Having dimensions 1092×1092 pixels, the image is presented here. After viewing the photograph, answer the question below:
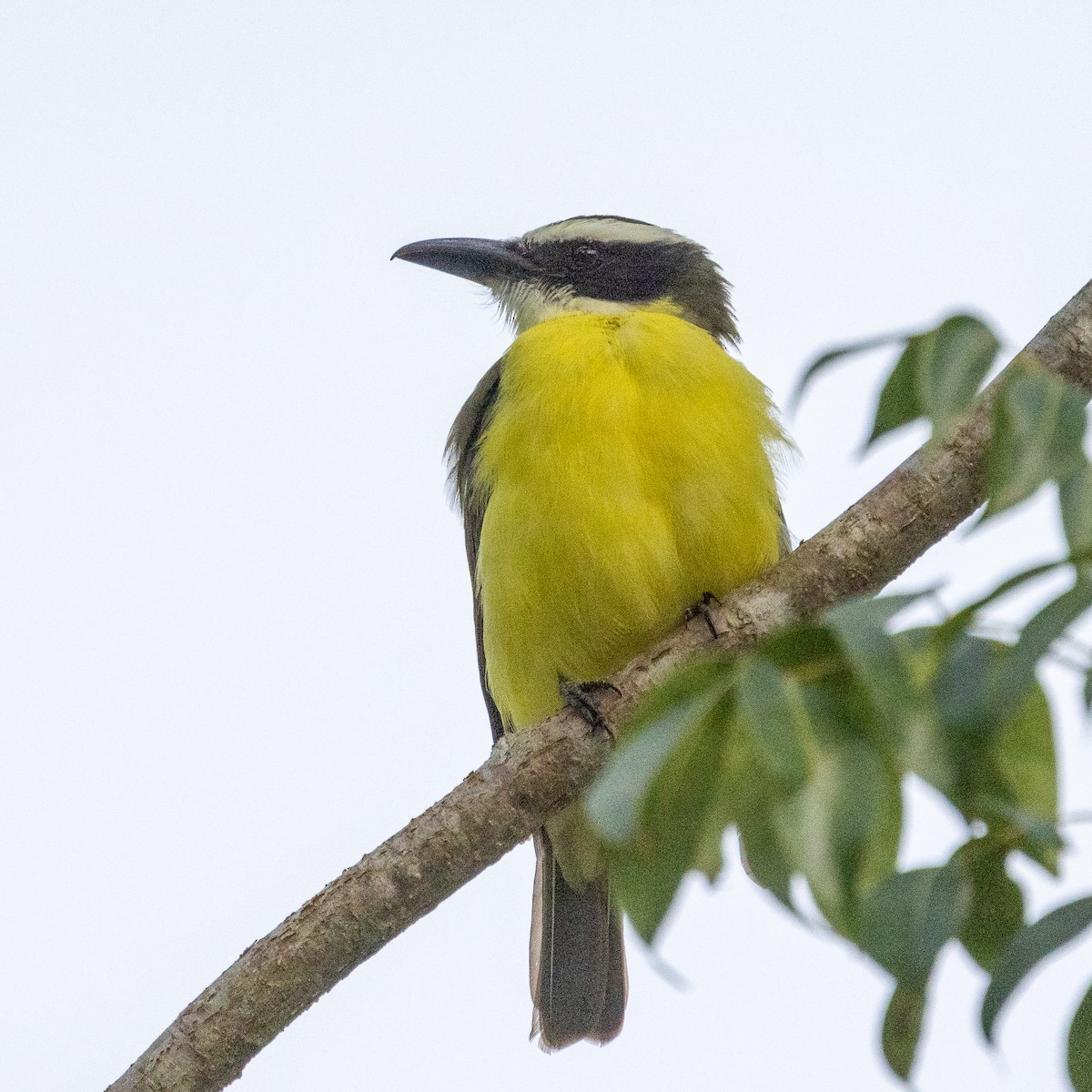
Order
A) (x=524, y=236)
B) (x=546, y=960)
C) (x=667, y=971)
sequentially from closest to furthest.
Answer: (x=667, y=971) < (x=546, y=960) < (x=524, y=236)

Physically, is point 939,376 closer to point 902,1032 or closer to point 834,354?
point 834,354

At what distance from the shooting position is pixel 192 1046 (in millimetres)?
3275


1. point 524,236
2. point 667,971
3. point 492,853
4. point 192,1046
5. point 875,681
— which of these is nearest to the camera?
point 875,681

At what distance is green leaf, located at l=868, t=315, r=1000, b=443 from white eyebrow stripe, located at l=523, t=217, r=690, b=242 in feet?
12.4

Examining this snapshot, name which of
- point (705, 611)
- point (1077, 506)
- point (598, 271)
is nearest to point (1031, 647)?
point (1077, 506)

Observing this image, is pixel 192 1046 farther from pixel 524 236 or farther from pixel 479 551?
pixel 524 236

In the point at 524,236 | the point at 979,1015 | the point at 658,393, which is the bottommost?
the point at 979,1015

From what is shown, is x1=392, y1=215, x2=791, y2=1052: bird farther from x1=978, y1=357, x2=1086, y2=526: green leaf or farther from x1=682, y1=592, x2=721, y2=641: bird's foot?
x1=978, y1=357, x2=1086, y2=526: green leaf

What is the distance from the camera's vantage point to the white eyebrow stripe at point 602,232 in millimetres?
5570

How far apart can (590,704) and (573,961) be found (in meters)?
1.70

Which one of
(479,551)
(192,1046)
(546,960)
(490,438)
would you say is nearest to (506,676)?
(479,551)

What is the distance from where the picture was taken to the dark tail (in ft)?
16.1

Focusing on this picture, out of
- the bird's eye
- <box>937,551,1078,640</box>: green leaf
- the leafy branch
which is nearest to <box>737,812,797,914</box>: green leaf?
the leafy branch

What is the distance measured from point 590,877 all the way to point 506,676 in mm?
899
